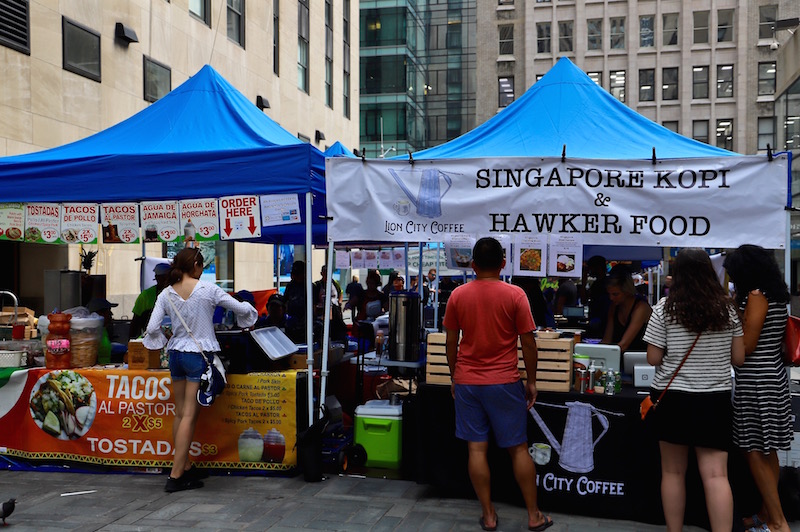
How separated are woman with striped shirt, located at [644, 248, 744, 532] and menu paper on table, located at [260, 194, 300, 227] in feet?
10.9

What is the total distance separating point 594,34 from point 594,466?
47.6 meters

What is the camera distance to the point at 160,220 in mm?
6977

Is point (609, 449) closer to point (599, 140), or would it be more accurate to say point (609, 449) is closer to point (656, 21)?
point (599, 140)

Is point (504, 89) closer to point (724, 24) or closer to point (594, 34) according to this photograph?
point (594, 34)

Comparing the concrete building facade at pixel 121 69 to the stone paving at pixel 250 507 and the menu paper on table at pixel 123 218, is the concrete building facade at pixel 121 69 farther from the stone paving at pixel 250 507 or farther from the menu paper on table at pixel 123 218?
the stone paving at pixel 250 507

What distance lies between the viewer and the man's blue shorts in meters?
4.58

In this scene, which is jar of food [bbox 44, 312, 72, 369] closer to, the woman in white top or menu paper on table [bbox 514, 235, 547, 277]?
the woman in white top

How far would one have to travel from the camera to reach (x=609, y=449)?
501 cm

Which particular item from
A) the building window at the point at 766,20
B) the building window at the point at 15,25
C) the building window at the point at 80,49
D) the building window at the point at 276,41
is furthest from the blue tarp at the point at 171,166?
the building window at the point at 766,20

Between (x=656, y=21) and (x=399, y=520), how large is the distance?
4863 cm

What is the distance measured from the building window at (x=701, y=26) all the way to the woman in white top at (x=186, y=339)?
159 ft

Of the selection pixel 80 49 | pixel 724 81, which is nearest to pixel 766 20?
pixel 724 81

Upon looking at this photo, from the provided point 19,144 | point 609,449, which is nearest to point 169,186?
point 609,449

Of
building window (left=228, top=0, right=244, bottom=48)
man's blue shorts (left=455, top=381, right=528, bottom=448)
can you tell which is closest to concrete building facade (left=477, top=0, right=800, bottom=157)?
building window (left=228, top=0, right=244, bottom=48)
